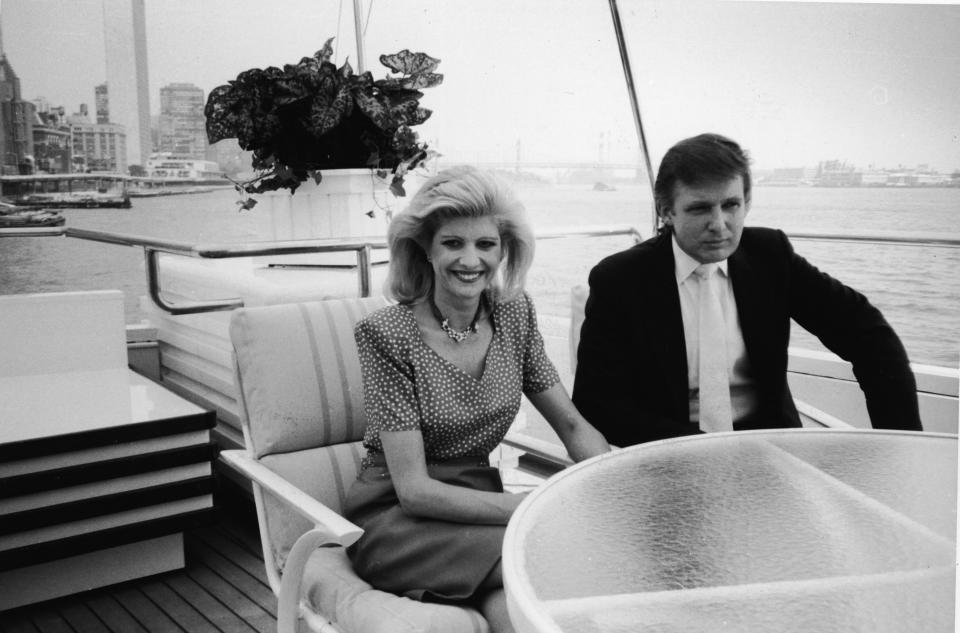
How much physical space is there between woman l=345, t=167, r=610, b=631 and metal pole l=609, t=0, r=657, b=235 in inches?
63.6

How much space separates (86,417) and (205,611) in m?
0.66

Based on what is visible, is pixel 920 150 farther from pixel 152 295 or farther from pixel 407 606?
pixel 152 295

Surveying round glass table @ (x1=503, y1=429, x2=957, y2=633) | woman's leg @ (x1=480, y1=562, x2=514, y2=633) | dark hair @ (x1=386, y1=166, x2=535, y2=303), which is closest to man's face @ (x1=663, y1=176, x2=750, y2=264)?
dark hair @ (x1=386, y1=166, x2=535, y2=303)

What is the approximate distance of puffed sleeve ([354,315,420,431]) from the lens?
1.42 m

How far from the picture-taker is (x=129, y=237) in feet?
9.59

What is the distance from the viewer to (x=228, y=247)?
2.50 m

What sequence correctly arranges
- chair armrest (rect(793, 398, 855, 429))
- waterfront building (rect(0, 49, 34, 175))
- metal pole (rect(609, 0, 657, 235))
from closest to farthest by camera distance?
chair armrest (rect(793, 398, 855, 429))
metal pole (rect(609, 0, 657, 235))
waterfront building (rect(0, 49, 34, 175))

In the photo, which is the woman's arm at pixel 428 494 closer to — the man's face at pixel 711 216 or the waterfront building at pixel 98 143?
the man's face at pixel 711 216

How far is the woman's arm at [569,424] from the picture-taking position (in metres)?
1.62

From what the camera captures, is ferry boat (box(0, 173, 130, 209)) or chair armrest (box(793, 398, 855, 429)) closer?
chair armrest (box(793, 398, 855, 429))

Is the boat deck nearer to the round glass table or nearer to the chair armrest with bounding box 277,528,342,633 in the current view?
the chair armrest with bounding box 277,528,342,633

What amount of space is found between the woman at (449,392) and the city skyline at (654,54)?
67 centimetres

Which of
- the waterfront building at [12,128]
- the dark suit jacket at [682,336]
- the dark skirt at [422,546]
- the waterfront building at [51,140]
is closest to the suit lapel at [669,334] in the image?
the dark suit jacket at [682,336]

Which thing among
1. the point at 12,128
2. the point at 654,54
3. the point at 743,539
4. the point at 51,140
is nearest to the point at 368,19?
the point at 654,54
